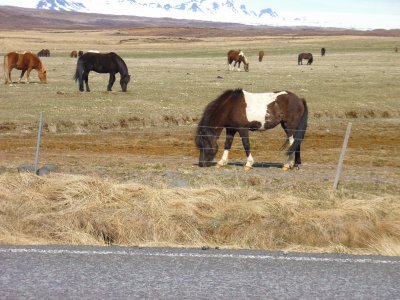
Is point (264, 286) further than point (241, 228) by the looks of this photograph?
No

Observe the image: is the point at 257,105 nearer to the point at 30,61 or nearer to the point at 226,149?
the point at 226,149

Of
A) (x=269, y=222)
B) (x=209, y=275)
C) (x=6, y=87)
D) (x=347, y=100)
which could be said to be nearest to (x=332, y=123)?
(x=347, y=100)

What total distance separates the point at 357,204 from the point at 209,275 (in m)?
3.42

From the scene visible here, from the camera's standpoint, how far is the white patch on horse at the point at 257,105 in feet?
55.4

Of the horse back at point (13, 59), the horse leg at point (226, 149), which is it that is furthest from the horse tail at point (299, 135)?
the horse back at point (13, 59)

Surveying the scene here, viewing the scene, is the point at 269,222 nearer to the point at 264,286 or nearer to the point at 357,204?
the point at 357,204

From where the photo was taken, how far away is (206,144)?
16.8m

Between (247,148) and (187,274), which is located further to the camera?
(247,148)

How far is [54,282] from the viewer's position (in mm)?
6582

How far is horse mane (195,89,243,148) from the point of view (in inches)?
662

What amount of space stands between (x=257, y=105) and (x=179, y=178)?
3.88 m

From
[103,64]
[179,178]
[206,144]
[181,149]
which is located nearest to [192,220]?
[179,178]

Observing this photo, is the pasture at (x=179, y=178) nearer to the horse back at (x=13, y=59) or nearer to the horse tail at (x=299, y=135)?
the horse tail at (x=299, y=135)

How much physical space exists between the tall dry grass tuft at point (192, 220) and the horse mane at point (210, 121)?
6.81 metres
